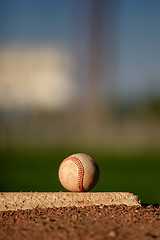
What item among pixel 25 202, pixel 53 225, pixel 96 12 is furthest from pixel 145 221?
pixel 96 12

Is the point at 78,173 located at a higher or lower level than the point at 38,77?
lower

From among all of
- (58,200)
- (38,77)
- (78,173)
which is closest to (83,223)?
(58,200)

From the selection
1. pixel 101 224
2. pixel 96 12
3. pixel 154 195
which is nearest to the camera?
pixel 101 224

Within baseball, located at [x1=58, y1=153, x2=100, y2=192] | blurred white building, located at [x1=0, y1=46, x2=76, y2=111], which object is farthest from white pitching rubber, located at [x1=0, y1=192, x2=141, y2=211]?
blurred white building, located at [x1=0, y1=46, x2=76, y2=111]

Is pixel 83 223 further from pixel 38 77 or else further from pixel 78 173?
pixel 38 77

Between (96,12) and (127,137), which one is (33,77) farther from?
(96,12)

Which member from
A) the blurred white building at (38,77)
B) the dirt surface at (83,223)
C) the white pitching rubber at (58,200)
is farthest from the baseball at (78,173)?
the blurred white building at (38,77)

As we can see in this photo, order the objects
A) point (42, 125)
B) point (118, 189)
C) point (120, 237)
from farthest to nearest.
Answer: point (42, 125) < point (118, 189) < point (120, 237)

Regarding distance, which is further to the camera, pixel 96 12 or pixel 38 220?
pixel 96 12

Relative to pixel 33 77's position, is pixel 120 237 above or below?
below
